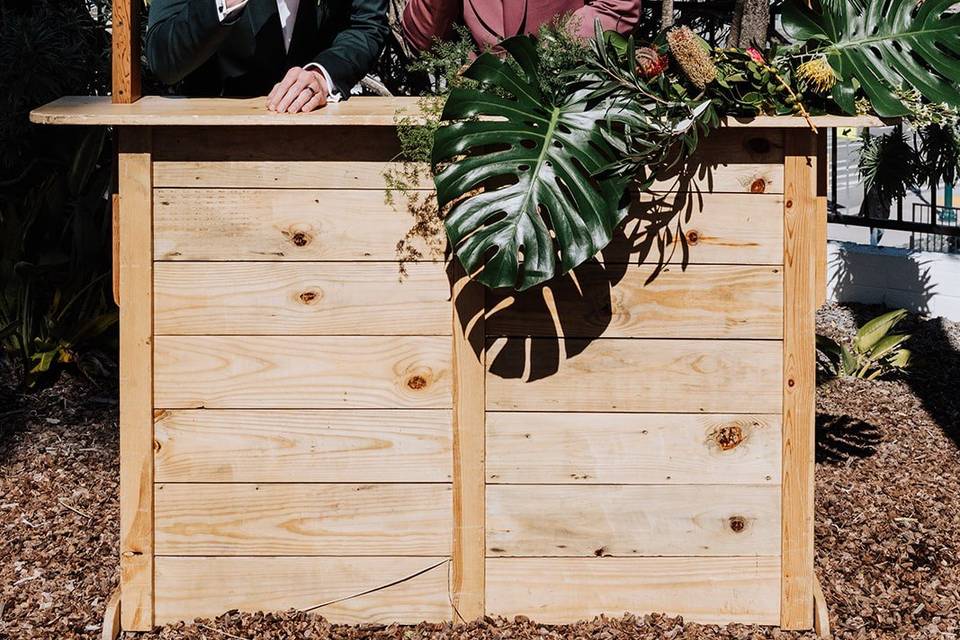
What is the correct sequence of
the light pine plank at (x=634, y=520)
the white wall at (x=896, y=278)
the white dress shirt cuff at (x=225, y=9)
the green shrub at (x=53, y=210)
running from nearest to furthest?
the white dress shirt cuff at (x=225, y=9)
the light pine plank at (x=634, y=520)
the green shrub at (x=53, y=210)
the white wall at (x=896, y=278)

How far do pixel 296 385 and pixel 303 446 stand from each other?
159 millimetres

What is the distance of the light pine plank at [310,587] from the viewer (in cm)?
300

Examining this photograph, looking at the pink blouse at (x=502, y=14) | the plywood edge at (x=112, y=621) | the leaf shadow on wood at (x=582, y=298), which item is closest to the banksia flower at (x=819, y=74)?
the leaf shadow on wood at (x=582, y=298)

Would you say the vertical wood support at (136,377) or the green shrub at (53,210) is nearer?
the vertical wood support at (136,377)

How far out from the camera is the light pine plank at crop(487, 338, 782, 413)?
9.52 ft

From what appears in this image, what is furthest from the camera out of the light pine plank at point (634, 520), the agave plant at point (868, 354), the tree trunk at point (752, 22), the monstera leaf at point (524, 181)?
the agave plant at point (868, 354)

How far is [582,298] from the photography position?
113 inches

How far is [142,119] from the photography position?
271cm

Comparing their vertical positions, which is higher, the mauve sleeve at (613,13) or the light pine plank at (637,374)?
the mauve sleeve at (613,13)

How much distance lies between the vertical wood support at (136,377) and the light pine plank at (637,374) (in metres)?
0.87

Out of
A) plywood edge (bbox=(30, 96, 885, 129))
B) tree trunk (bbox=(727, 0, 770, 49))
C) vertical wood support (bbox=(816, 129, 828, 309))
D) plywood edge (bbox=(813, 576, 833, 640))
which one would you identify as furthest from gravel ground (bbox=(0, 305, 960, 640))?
tree trunk (bbox=(727, 0, 770, 49))

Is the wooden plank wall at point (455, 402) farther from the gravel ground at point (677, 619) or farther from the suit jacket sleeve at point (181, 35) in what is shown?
the suit jacket sleeve at point (181, 35)

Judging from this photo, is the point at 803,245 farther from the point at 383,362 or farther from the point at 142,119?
the point at 142,119

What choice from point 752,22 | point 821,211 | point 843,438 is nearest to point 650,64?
point 821,211
